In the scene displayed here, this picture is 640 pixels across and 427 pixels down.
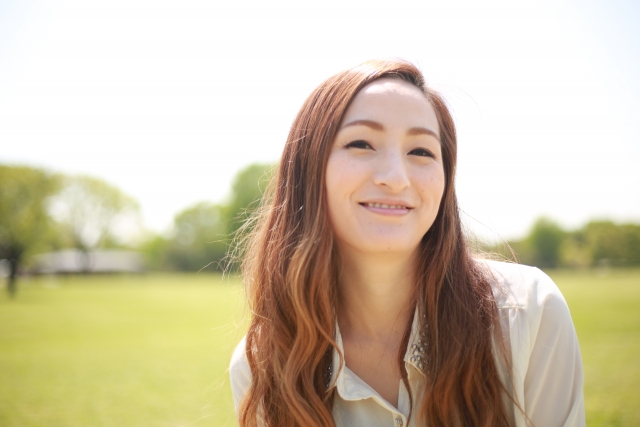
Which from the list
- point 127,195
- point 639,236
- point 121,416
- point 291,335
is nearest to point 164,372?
point 121,416

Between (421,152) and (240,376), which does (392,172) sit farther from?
(240,376)

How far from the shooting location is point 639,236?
96.6 ft

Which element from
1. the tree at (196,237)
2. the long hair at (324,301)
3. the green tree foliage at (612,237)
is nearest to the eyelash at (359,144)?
the long hair at (324,301)

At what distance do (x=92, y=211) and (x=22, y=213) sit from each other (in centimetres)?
3430

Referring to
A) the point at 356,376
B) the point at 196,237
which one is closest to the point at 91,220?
the point at 196,237

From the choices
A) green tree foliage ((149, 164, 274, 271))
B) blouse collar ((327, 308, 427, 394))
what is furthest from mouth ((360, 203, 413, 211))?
green tree foliage ((149, 164, 274, 271))

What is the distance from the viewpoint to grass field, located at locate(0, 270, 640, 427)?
8.32 metres

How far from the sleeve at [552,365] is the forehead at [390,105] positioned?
3.54ft

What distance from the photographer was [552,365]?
2.29m

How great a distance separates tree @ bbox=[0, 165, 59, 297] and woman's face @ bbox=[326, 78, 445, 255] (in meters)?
48.5

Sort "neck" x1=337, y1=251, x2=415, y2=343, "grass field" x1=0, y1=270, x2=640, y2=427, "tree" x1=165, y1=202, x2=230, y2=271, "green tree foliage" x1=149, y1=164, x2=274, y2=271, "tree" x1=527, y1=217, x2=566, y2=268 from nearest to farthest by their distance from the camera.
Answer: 1. "neck" x1=337, y1=251, x2=415, y2=343
2. "grass field" x1=0, y1=270, x2=640, y2=427
3. "tree" x1=527, y1=217, x2=566, y2=268
4. "green tree foliage" x1=149, y1=164, x2=274, y2=271
5. "tree" x1=165, y1=202, x2=230, y2=271

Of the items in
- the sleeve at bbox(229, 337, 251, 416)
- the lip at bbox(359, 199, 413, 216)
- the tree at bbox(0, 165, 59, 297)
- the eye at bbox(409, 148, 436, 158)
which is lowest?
the tree at bbox(0, 165, 59, 297)

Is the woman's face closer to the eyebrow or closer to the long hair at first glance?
the eyebrow

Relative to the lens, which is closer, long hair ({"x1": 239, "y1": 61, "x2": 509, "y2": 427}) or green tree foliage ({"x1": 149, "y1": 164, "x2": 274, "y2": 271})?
long hair ({"x1": 239, "y1": 61, "x2": 509, "y2": 427})
